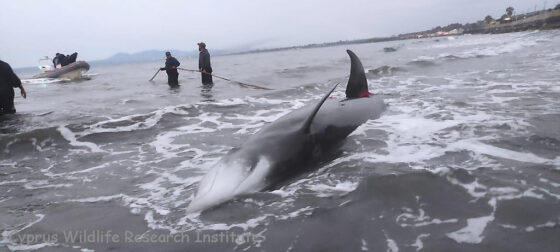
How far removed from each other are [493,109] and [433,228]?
6.46m

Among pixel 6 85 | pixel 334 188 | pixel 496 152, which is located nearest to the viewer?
pixel 334 188

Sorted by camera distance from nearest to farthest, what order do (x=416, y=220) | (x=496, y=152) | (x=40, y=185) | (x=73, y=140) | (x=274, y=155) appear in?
(x=416, y=220) < (x=274, y=155) < (x=496, y=152) < (x=40, y=185) < (x=73, y=140)

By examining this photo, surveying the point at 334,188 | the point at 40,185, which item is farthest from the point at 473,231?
the point at 40,185

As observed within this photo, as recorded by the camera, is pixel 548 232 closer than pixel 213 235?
Yes

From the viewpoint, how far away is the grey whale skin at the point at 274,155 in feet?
15.3

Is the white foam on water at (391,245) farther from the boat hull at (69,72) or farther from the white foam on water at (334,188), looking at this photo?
the boat hull at (69,72)

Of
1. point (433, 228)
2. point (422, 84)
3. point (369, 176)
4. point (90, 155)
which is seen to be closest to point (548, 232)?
point (433, 228)

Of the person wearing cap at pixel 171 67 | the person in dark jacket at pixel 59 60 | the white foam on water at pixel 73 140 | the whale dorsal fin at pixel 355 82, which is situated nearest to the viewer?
the white foam on water at pixel 73 140

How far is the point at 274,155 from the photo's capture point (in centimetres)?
517

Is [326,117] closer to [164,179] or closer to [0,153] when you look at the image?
[164,179]

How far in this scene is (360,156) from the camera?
6035 millimetres

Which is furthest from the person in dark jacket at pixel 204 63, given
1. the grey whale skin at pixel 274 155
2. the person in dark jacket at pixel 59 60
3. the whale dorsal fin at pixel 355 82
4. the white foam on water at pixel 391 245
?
the person in dark jacket at pixel 59 60

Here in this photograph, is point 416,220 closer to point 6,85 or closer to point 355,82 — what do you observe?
point 355,82

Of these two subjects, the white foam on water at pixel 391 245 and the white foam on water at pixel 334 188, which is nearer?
the white foam on water at pixel 391 245
